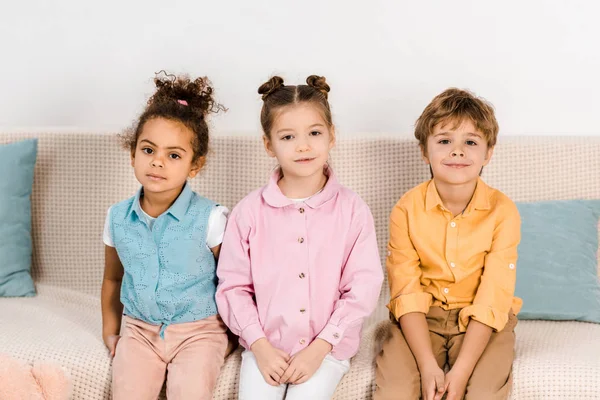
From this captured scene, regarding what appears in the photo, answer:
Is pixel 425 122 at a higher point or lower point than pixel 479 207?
higher

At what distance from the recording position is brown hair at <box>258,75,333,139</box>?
1.91 m

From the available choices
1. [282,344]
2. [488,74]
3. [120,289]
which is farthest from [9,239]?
[488,74]

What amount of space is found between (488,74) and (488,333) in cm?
96

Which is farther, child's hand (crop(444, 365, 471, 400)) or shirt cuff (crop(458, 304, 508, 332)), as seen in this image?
shirt cuff (crop(458, 304, 508, 332))

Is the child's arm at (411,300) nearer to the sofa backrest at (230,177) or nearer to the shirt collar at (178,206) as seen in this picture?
the sofa backrest at (230,177)

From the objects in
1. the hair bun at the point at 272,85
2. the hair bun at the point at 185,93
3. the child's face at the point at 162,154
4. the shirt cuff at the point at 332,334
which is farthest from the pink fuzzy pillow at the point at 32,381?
the hair bun at the point at 272,85

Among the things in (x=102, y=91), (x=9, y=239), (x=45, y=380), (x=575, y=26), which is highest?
(x=575, y=26)

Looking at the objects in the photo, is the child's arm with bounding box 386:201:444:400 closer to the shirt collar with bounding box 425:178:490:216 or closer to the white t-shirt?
the shirt collar with bounding box 425:178:490:216

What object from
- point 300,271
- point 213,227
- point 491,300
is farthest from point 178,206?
point 491,300

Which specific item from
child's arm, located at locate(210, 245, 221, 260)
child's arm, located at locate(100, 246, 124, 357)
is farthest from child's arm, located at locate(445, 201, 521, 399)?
child's arm, located at locate(100, 246, 124, 357)

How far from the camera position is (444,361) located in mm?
1900

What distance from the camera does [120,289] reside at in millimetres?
2084

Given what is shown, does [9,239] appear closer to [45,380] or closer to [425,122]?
[45,380]

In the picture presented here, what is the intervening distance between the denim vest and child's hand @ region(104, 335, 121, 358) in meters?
0.07
